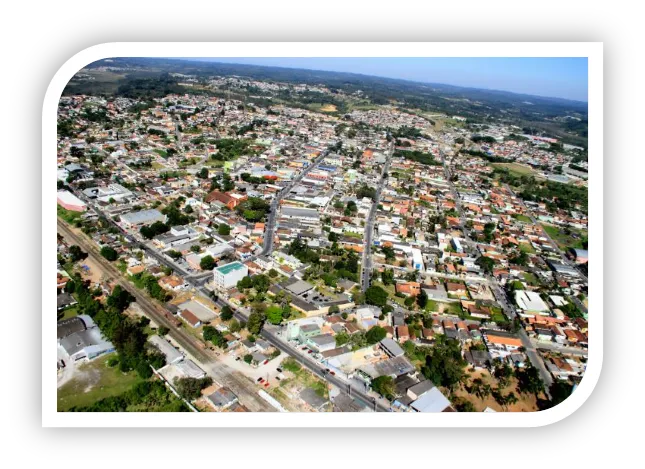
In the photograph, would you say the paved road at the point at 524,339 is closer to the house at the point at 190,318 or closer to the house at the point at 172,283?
the house at the point at 190,318

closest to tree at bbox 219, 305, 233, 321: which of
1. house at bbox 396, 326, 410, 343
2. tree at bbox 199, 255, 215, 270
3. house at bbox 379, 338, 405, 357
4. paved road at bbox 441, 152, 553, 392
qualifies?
tree at bbox 199, 255, 215, 270

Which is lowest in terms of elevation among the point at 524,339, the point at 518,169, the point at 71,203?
the point at 524,339

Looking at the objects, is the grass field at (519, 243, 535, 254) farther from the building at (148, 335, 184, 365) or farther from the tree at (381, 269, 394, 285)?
the building at (148, 335, 184, 365)

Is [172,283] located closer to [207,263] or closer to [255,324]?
[207,263]

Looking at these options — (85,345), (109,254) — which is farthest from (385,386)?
(109,254)

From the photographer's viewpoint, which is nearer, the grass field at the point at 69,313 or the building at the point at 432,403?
Result: the building at the point at 432,403

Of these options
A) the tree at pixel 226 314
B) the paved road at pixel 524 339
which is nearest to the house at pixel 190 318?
the tree at pixel 226 314
